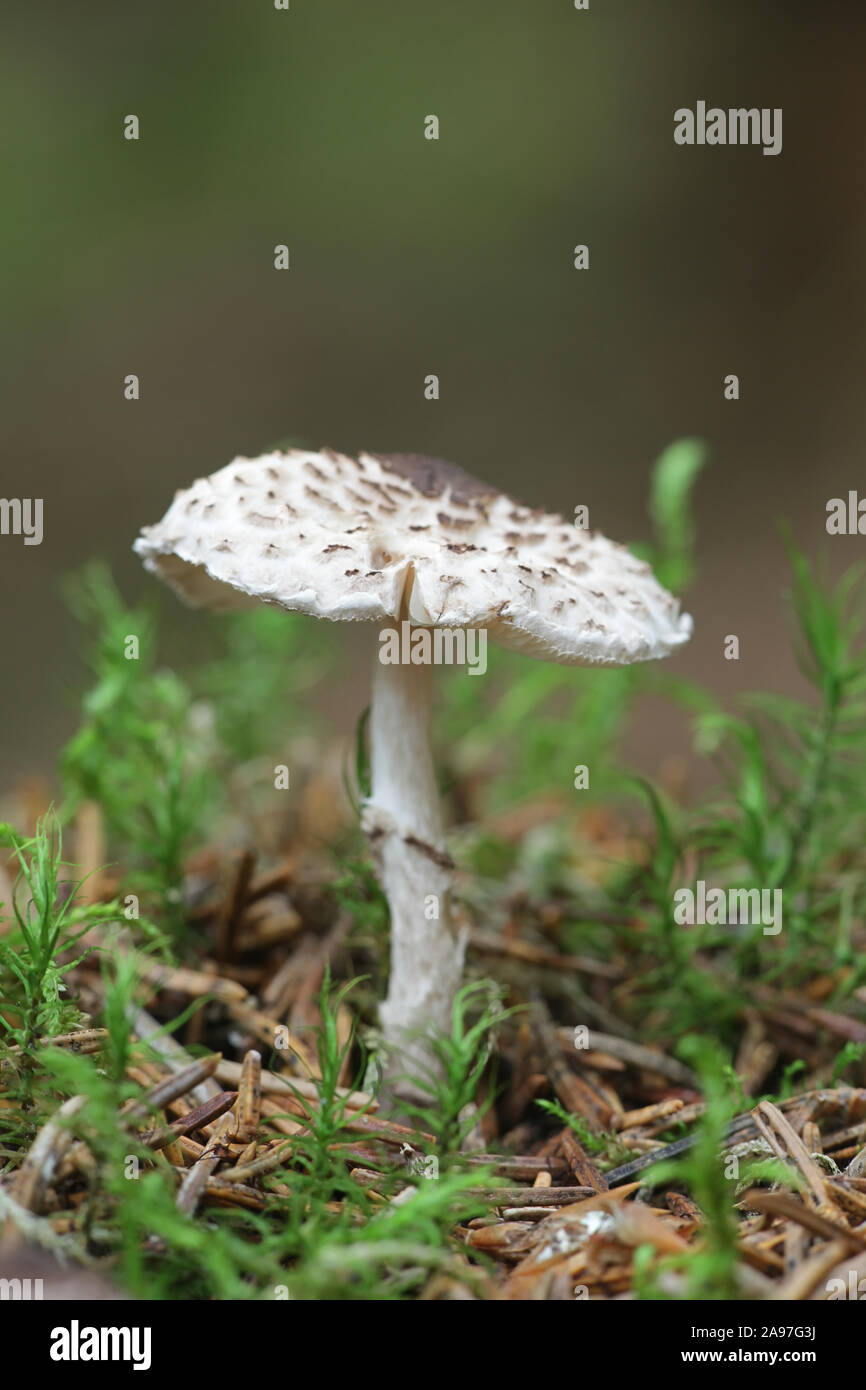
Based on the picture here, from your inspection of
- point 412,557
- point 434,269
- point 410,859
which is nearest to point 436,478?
point 412,557

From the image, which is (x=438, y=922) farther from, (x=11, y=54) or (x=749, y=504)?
(x=11, y=54)

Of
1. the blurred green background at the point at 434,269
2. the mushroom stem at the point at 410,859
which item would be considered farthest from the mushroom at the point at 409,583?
the blurred green background at the point at 434,269

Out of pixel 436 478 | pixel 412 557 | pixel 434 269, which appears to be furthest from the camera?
pixel 434 269

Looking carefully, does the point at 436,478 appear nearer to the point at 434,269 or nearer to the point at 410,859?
the point at 410,859

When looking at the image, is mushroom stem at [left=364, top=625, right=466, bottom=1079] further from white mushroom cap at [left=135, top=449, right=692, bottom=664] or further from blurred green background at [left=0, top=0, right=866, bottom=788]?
blurred green background at [left=0, top=0, right=866, bottom=788]

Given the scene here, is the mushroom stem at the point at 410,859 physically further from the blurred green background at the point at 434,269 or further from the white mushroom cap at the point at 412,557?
the blurred green background at the point at 434,269
